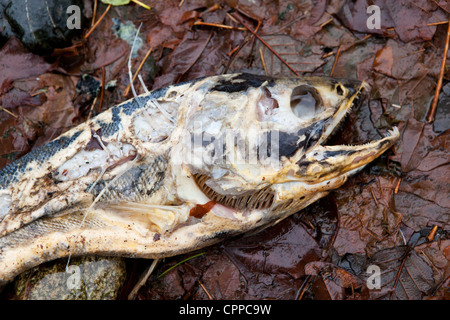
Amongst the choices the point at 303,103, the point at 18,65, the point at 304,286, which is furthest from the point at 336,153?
the point at 18,65

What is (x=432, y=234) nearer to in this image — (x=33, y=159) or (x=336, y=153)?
(x=336, y=153)

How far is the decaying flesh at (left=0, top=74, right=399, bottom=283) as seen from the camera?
285 cm

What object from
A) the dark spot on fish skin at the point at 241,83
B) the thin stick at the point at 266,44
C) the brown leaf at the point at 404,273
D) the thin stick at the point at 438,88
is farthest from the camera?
the thin stick at the point at 266,44

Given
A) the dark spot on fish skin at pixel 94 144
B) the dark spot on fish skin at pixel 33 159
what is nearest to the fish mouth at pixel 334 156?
the dark spot on fish skin at pixel 94 144

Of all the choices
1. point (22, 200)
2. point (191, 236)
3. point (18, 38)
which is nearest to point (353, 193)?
point (191, 236)

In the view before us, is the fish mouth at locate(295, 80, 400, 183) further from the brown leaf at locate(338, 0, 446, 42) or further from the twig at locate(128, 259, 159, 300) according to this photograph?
the twig at locate(128, 259, 159, 300)

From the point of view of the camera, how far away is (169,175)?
3.03 meters

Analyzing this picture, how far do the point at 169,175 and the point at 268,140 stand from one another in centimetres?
88

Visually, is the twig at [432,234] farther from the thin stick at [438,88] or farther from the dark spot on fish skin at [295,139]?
the dark spot on fish skin at [295,139]

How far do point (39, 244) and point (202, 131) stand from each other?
1.65 m

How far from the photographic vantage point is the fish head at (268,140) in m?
Result: 2.79

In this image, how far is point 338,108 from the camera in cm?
289

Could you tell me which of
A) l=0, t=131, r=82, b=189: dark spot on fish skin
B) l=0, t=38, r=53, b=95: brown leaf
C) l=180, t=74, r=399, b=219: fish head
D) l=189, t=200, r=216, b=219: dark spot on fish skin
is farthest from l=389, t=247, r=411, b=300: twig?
l=0, t=38, r=53, b=95: brown leaf

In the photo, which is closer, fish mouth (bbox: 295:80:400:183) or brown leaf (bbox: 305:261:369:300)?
fish mouth (bbox: 295:80:400:183)
